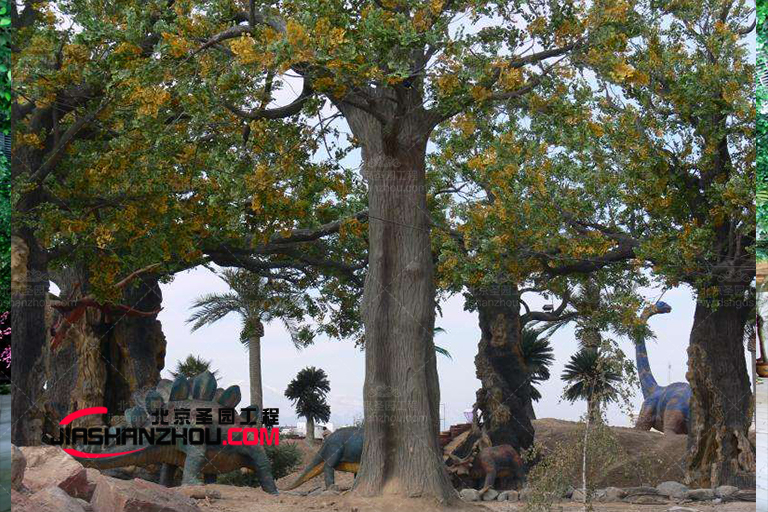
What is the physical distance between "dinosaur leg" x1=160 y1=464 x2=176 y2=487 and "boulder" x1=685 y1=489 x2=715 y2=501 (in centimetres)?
905

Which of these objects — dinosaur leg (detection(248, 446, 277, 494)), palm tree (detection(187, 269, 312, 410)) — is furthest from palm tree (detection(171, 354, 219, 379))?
dinosaur leg (detection(248, 446, 277, 494))

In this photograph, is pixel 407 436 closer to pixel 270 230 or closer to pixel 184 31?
pixel 270 230

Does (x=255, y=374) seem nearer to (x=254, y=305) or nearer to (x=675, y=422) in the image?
(x=254, y=305)

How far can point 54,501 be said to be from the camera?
29.0 ft

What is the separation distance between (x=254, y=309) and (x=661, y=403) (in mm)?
12563

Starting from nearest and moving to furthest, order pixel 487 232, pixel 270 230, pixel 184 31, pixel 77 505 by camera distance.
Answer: pixel 77 505 → pixel 184 31 → pixel 270 230 → pixel 487 232

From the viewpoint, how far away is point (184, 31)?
13.0 metres

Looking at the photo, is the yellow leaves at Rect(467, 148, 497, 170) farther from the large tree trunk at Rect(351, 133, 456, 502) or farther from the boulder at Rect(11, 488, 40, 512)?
the boulder at Rect(11, 488, 40, 512)

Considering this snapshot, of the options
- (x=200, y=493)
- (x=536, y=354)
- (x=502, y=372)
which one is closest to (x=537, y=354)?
(x=536, y=354)

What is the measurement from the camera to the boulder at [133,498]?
32.5ft

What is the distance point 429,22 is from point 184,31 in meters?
3.46

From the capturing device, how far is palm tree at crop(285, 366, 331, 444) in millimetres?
25891

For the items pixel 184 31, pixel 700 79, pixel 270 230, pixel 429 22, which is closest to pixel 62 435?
pixel 270 230

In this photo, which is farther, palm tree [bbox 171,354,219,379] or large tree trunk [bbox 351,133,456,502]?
palm tree [bbox 171,354,219,379]
